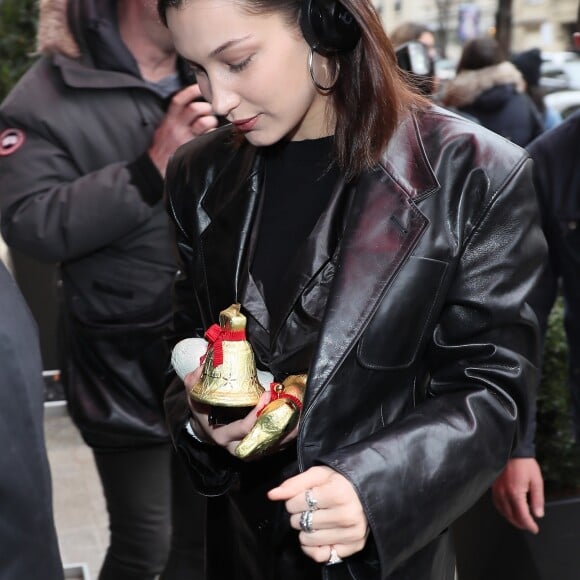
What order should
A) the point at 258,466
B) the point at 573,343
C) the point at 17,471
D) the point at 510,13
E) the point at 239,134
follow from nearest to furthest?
the point at 17,471, the point at 258,466, the point at 239,134, the point at 573,343, the point at 510,13

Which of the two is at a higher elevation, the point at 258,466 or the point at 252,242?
the point at 252,242

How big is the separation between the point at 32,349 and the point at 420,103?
2.90 ft

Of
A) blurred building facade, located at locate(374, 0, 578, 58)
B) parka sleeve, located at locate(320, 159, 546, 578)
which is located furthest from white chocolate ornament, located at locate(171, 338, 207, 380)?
blurred building facade, located at locate(374, 0, 578, 58)

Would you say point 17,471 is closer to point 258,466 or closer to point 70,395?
point 258,466

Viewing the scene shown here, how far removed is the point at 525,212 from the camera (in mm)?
1816

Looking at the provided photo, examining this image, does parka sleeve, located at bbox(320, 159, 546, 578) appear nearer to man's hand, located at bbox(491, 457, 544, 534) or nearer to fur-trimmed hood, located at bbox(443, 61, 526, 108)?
man's hand, located at bbox(491, 457, 544, 534)

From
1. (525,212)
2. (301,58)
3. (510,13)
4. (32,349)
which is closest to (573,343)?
(525,212)

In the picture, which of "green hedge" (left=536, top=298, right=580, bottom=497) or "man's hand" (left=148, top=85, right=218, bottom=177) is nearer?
"man's hand" (left=148, top=85, right=218, bottom=177)

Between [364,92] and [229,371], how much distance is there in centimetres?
60

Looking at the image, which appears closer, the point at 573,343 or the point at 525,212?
the point at 525,212

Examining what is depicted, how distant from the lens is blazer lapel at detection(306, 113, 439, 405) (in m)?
1.77

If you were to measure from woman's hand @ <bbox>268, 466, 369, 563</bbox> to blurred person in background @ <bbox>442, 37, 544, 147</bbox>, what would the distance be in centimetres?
559

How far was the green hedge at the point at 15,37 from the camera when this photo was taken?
23.7 ft

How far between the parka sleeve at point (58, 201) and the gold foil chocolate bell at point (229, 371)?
1.28 metres
